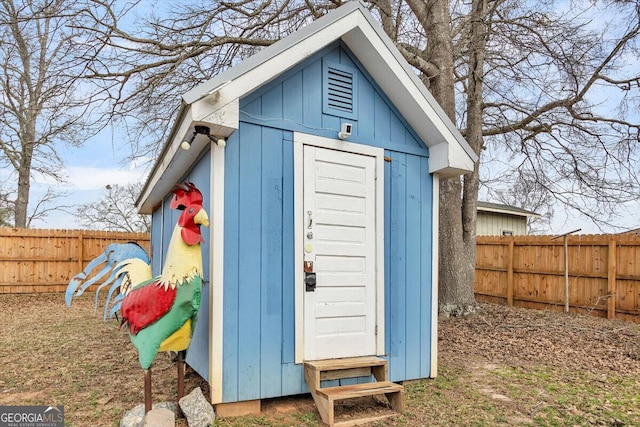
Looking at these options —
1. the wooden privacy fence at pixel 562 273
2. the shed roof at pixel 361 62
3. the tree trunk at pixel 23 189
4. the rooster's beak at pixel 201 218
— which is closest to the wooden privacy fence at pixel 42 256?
the tree trunk at pixel 23 189

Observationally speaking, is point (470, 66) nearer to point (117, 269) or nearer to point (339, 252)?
point (339, 252)

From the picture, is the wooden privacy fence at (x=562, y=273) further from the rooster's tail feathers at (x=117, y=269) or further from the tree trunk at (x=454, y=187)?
the rooster's tail feathers at (x=117, y=269)

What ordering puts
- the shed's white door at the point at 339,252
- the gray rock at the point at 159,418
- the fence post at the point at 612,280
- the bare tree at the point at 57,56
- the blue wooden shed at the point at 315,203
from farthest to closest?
1. the fence post at the point at 612,280
2. the bare tree at the point at 57,56
3. the shed's white door at the point at 339,252
4. the blue wooden shed at the point at 315,203
5. the gray rock at the point at 159,418

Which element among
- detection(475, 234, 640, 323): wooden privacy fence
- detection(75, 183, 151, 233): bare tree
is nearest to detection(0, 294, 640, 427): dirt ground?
detection(475, 234, 640, 323): wooden privacy fence

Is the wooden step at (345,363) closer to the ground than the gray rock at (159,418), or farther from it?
farther from it

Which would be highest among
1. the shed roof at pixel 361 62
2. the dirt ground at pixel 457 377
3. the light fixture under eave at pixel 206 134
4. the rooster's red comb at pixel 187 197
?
the shed roof at pixel 361 62

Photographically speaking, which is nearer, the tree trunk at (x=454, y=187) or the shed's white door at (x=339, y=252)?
the shed's white door at (x=339, y=252)

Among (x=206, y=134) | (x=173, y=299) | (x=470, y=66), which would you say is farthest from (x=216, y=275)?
(x=470, y=66)

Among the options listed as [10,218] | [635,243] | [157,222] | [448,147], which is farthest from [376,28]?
[10,218]

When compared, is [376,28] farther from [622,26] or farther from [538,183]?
[538,183]

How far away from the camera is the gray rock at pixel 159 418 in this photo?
289 cm

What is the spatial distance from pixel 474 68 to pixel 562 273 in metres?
4.83

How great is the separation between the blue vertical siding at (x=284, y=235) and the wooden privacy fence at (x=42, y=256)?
32.6 ft

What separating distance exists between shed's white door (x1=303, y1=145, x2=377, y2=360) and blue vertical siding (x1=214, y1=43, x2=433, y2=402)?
0.59 feet
